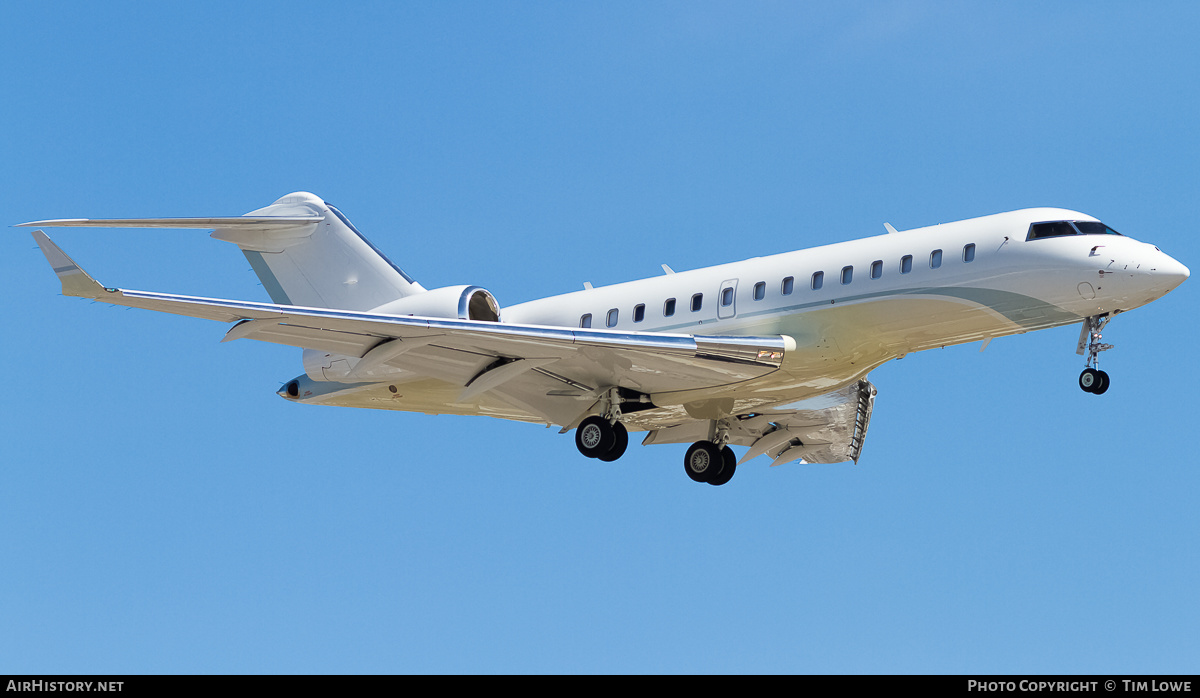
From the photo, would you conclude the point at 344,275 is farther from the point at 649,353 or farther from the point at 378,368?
the point at 649,353

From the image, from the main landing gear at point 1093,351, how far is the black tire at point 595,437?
22.5 ft

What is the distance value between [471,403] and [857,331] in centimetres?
669

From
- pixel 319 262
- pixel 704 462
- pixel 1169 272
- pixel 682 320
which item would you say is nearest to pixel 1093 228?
pixel 1169 272

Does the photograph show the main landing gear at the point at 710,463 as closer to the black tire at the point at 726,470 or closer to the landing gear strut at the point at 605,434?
the black tire at the point at 726,470

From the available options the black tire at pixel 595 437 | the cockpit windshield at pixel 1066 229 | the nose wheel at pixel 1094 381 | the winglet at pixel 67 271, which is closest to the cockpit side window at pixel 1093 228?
the cockpit windshield at pixel 1066 229

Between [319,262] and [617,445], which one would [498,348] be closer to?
[617,445]

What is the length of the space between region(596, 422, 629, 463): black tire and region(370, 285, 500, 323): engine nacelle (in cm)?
257

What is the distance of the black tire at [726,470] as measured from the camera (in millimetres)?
21906

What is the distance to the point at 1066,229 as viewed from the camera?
56.2 feet

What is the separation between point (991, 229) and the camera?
17.4m

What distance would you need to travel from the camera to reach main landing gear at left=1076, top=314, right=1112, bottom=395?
16.9m

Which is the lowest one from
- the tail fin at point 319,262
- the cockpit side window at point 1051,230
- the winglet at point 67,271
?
the winglet at point 67,271

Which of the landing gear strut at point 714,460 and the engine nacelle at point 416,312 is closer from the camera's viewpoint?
the engine nacelle at point 416,312

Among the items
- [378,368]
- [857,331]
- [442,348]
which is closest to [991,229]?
[857,331]
